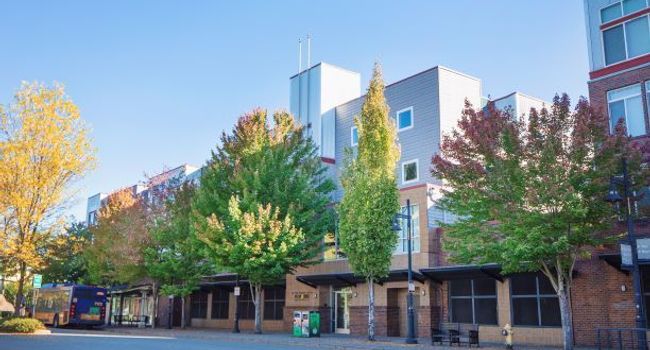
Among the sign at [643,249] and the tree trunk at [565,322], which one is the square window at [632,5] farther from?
the tree trunk at [565,322]

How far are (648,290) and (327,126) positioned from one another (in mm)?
23339

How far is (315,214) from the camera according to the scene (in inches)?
1267

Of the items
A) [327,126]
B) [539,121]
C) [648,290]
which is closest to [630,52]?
[539,121]

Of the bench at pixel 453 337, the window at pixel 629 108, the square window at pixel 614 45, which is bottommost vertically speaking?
the bench at pixel 453 337

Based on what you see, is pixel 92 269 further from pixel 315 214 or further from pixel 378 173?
pixel 378 173

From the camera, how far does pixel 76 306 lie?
126 ft

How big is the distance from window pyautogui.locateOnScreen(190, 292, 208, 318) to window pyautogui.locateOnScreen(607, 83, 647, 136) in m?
→ 30.5

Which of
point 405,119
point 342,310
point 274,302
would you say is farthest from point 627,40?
point 274,302

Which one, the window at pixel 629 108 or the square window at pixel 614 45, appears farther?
the square window at pixel 614 45

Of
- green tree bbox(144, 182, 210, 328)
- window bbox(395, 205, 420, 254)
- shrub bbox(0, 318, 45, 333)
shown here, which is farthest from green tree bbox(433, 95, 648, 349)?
shrub bbox(0, 318, 45, 333)

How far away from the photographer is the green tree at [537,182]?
18.8m

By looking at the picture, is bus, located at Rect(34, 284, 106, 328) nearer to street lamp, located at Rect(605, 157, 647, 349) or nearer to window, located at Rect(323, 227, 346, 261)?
window, located at Rect(323, 227, 346, 261)

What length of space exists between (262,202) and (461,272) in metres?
10.5

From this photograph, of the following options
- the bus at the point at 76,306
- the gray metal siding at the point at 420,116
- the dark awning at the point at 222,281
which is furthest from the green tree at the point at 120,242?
the gray metal siding at the point at 420,116
